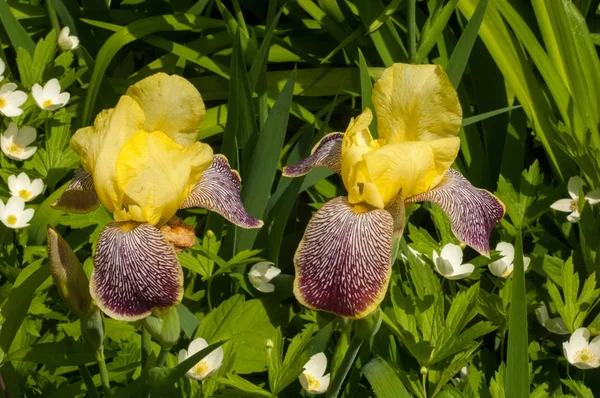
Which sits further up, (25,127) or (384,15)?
(384,15)

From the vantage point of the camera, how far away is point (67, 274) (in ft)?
3.71

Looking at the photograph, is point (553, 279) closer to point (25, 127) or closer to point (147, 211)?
point (147, 211)

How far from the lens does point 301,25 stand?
2502mm

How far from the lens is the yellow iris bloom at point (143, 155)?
1093 mm

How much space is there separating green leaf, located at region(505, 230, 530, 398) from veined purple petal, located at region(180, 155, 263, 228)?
0.41 meters

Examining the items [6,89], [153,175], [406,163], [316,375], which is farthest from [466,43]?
[6,89]

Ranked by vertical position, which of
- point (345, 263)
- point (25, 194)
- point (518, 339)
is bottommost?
point (25, 194)

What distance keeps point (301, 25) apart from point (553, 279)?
1240mm

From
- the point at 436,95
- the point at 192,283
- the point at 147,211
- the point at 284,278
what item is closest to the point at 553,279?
the point at 284,278

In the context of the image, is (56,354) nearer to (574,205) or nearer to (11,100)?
(11,100)

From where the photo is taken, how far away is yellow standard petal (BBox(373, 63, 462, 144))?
1.17 meters

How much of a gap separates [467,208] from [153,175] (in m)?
0.49

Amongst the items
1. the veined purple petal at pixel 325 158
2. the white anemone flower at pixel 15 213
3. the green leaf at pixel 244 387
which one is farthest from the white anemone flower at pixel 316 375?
the white anemone flower at pixel 15 213

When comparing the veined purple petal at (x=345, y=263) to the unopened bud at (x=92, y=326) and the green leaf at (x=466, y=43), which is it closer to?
the unopened bud at (x=92, y=326)
